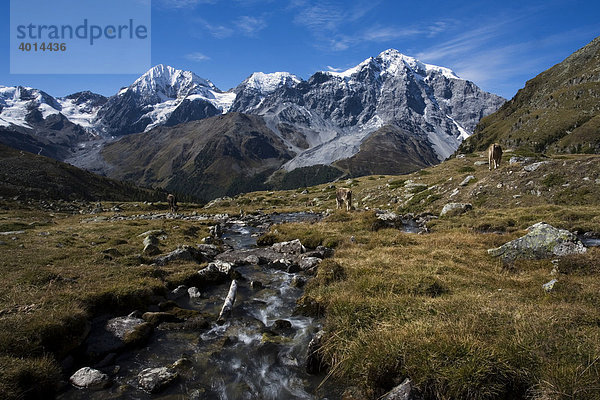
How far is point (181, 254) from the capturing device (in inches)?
773

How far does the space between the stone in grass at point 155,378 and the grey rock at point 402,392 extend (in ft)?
19.6

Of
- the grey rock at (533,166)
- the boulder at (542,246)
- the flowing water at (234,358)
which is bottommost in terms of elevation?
the flowing water at (234,358)

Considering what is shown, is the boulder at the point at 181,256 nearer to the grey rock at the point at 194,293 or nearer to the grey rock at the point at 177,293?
the grey rock at the point at 177,293

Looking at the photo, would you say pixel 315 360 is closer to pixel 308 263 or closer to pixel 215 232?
pixel 308 263

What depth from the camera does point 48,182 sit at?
120 m

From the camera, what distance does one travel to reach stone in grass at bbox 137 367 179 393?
26.5 ft

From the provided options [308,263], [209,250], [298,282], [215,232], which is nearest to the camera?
[298,282]

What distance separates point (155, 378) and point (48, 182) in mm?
149179

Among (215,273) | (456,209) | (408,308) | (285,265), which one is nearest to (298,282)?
(285,265)

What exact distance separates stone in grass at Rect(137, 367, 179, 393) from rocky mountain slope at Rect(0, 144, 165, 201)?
106 metres

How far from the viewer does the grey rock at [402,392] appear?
20.7 feet

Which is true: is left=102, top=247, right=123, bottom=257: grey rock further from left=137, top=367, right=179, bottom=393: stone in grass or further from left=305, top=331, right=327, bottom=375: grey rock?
left=305, top=331, right=327, bottom=375: grey rock

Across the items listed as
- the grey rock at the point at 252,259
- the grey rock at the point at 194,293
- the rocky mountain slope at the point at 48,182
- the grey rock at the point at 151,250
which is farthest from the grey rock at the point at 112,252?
the rocky mountain slope at the point at 48,182

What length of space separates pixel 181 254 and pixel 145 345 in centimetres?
977
